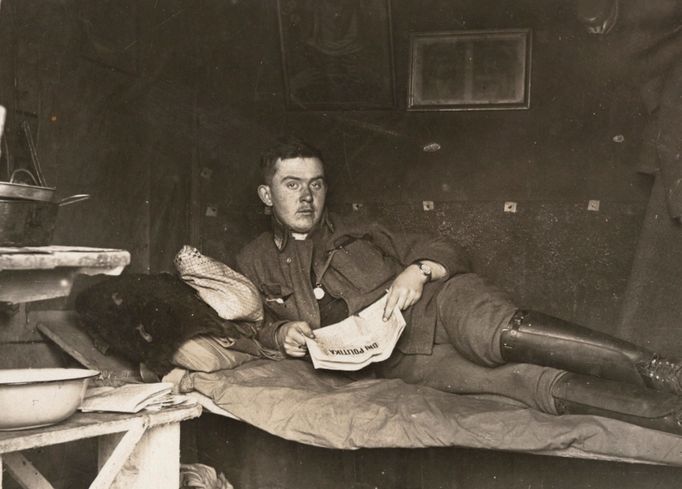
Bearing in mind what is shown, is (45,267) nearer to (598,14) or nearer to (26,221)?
(26,221)

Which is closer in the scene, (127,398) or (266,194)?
(127,398)

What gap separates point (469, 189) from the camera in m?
3.79

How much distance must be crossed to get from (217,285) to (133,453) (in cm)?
84

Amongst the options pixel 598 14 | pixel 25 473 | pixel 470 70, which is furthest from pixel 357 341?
pixel 598 14

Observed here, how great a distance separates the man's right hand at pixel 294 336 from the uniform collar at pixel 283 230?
1.73ft

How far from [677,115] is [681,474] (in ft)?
4.30

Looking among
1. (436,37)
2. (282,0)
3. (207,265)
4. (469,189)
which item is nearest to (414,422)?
(207,265)

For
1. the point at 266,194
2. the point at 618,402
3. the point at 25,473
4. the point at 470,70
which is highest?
the point at 470,70

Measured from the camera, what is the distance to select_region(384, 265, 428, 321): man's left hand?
2926 millimetres

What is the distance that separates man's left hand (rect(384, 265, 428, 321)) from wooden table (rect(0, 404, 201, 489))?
2.79 feet

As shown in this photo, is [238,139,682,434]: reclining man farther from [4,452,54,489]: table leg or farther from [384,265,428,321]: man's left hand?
[4,452,54,489]: table leg

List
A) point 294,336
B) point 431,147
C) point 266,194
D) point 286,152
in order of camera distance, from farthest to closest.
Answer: point 431,147
point 266,194
point 286,152
point 294,336

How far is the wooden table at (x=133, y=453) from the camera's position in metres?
2.20

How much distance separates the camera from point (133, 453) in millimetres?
2361
